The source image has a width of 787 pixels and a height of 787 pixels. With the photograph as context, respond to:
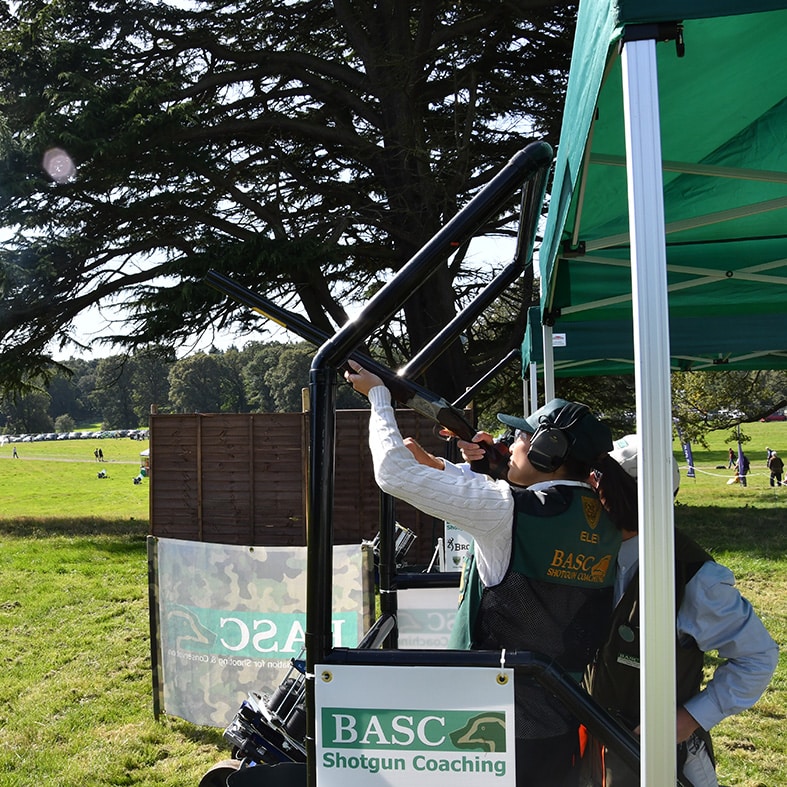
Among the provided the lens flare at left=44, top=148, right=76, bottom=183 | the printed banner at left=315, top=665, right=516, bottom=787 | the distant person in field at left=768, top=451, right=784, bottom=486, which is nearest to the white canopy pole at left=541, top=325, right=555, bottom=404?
the printed banner at left=315, top=665, right=516, bottom=787

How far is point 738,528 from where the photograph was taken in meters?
14.3

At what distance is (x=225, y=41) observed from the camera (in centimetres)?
1576

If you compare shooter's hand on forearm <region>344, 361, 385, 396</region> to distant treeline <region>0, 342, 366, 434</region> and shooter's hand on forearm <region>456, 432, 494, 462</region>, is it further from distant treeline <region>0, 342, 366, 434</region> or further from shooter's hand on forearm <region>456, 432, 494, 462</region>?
distant treeline <region>0, 342, 366, 434</region>

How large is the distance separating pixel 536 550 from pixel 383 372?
0.59m

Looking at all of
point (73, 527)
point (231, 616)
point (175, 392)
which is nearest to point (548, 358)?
point (231, 616)

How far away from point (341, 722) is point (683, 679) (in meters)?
0.96

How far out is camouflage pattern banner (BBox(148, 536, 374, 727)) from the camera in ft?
15.3

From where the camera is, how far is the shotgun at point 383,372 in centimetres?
213

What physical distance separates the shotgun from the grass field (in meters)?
3.10

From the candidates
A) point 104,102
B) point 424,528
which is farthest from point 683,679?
point 104,102

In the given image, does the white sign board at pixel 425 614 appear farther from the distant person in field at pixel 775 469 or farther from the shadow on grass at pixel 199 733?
the distant person in field at pixel 775 469

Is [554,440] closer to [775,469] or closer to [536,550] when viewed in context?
[536,550]

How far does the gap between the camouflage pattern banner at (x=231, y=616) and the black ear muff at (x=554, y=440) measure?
Result: 2.55 m

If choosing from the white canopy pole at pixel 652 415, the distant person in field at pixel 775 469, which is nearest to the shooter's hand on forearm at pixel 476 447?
the white canopy pole at pixel 652 415
